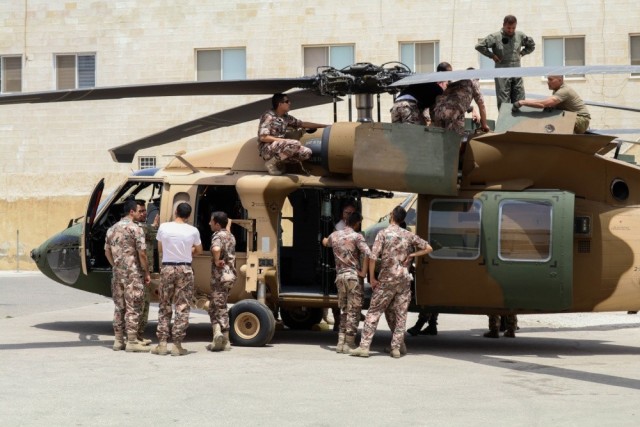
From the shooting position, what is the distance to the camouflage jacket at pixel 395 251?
1219 cm

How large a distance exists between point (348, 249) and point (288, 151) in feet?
4.97

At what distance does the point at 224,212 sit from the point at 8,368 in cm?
383

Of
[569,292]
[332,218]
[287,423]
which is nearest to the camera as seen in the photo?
[287,423]

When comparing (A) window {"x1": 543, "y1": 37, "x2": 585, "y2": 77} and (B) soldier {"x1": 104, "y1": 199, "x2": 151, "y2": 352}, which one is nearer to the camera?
(B) soldier {"x1": 104, "y1": 199, "x2": 151, "y2": 352}

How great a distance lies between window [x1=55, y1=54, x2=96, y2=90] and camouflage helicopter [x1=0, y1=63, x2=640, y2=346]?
17.8 metres

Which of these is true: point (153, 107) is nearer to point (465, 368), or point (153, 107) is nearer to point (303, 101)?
point (303, 101)

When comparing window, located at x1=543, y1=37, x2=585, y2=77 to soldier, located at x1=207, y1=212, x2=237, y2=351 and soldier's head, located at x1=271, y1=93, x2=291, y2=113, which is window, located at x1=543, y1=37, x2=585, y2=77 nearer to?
soldier's head, located at x1=271, y1=93, x2=291, y2=113

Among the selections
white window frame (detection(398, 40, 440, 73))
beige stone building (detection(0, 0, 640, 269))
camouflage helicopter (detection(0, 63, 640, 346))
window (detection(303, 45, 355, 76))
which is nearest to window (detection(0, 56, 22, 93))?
beige stone building (detection(0, 0, 640, 269))

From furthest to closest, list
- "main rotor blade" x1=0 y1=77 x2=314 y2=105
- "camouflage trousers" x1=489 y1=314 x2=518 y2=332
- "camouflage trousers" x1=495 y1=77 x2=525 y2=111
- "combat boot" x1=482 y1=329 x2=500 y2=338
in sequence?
"combat boot" x1=482 y1=329 x2=500 y2=338 < "camouflage trousers" x1=489 y1=314 x2=518 y2=332 < "camouflage trousers" x1=495 y1=77 x2=525 y2=111 < "main rotor blade" x1=0 y1=77 x2=314 y2=105

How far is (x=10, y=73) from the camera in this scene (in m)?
31.4

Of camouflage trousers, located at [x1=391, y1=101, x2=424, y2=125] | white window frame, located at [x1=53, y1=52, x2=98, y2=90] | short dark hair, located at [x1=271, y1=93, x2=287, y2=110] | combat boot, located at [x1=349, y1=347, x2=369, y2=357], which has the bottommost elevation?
combat boot, located at [x1=349, y1=347, x2=369, y2=357]

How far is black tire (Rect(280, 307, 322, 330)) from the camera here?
1525cm

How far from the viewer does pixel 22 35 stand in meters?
30.9

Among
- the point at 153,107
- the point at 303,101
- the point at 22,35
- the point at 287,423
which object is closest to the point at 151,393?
the point at 287,423
